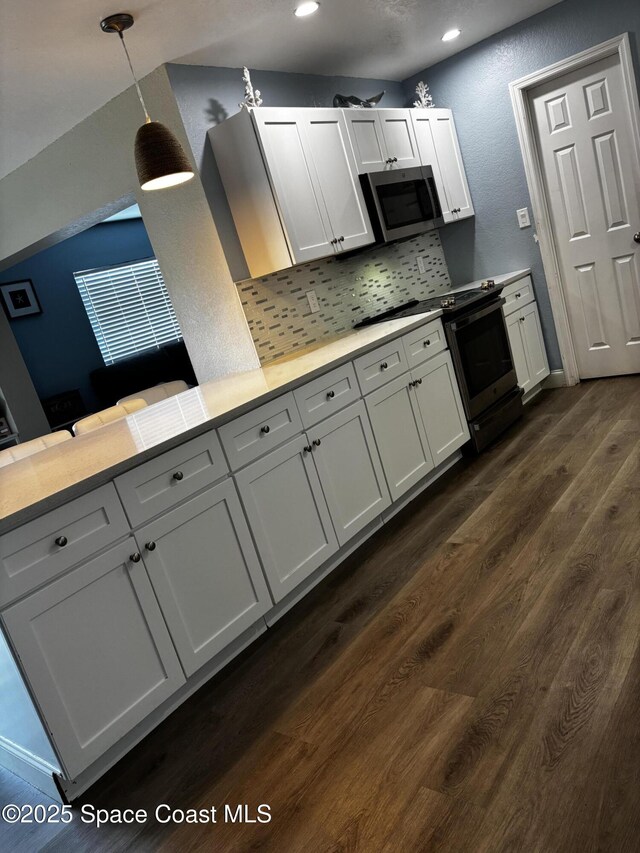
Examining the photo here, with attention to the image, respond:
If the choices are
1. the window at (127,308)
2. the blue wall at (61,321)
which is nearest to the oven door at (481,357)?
the window at (127,308)

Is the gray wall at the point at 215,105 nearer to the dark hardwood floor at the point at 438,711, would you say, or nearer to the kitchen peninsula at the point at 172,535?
the kitchen peninsula at the point at 172,535

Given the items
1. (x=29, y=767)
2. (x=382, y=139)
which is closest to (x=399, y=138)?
(x=382, y=139)

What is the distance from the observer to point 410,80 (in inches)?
184

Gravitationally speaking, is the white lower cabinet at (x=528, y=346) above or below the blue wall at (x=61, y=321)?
below

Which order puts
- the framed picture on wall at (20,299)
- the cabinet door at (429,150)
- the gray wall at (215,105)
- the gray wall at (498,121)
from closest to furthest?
the gray wall at (215,105), the gray wall at (498,121), the cabinet door at (429,150), the framed picture on wall at (20,299)

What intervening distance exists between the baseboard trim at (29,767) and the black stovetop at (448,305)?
2.80m

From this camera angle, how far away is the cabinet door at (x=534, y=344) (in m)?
4.38

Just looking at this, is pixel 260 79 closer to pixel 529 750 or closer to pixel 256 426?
pixel 256 426

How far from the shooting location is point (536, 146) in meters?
4.34

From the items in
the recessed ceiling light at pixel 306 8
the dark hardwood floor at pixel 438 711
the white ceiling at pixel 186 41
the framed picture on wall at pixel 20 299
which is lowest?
the dark hardwood floor at pixel 438 711

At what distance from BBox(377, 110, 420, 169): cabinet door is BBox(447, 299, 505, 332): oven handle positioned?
101 centimetres

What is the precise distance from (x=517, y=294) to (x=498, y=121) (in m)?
1.19

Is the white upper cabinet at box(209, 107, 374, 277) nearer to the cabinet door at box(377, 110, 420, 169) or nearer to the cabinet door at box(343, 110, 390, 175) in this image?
the cabinet door at box(343, 110, 390, 175)

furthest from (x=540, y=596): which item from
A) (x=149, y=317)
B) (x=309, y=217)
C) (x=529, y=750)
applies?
(x=149, y=317)
